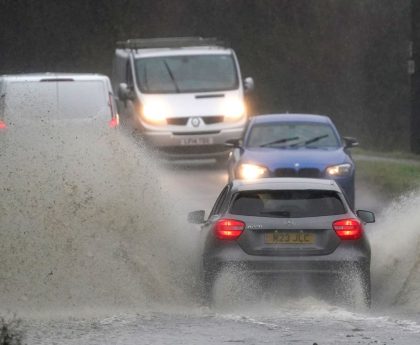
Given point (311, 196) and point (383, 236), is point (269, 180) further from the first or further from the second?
point (383, 236)

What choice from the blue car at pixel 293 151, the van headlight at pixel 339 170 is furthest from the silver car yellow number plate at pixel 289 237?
the van headlight at pixel 339 170

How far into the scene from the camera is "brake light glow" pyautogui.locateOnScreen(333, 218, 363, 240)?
46.2 ft

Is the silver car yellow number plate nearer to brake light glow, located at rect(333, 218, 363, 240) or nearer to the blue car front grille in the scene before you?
brake light glow, located at rect(333, 218, 363, 240)

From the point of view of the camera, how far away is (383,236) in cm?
1850

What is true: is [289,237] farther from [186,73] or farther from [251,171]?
[186,73]

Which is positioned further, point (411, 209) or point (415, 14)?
point (415, 14)

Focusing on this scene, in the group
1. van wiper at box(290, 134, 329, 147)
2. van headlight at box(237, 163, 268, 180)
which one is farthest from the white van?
van wiper at box(290, 134, 329, 147)

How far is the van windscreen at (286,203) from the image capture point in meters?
14.2

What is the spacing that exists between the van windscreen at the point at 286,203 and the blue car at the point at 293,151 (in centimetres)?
713

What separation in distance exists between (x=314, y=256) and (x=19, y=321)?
110 inches

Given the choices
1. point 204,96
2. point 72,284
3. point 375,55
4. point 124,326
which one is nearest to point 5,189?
point 72,284

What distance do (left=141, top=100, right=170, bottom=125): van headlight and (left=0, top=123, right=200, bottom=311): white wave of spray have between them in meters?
10.2

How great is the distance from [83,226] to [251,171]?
6.08 meters

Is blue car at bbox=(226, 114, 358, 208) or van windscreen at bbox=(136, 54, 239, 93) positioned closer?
blue car at bbox=(226, 114, 358, 208)
